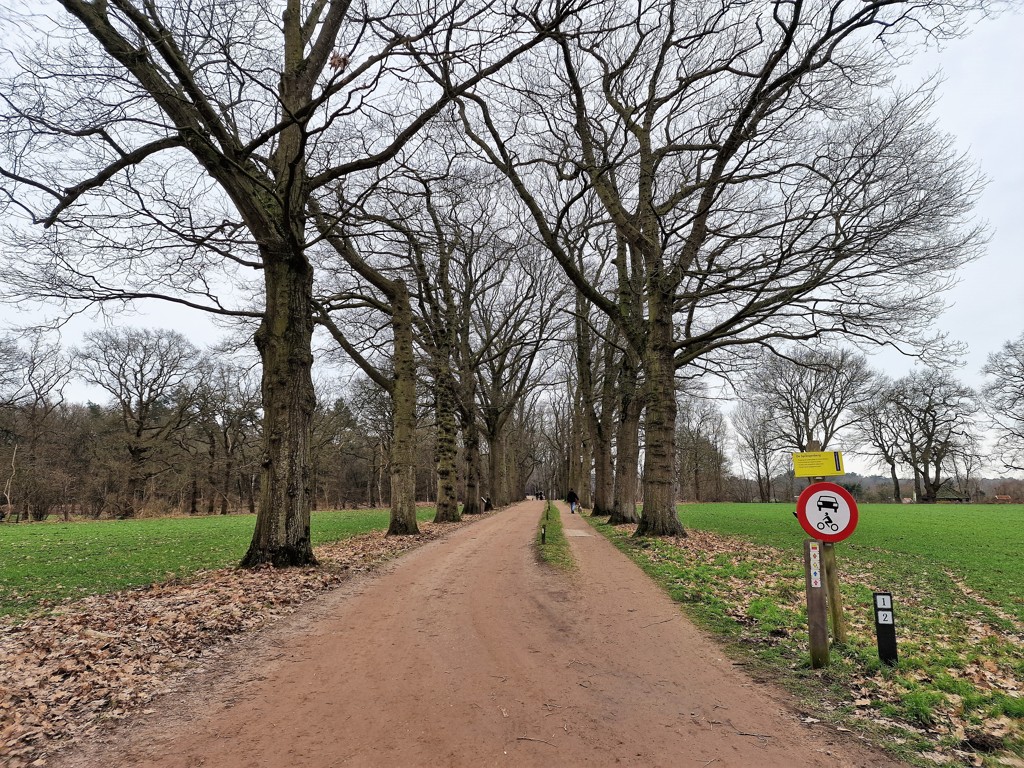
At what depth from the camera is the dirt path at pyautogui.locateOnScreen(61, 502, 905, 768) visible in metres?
3.09

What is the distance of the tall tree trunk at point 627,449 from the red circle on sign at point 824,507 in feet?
42.4

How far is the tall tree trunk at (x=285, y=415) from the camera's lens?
8805mm

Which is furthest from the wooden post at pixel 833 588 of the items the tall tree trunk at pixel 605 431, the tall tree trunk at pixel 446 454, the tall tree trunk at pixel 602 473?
the tall tree trunk at pixel 602 473

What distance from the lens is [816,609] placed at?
4.55 meters

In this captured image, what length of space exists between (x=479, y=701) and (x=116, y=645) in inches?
145

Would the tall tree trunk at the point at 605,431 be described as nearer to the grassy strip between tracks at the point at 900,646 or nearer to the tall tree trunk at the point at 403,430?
the tall tree trunk at the point at 403,430

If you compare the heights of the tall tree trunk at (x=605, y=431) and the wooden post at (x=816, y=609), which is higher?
the tall tree trunk at (x=605, y=431)

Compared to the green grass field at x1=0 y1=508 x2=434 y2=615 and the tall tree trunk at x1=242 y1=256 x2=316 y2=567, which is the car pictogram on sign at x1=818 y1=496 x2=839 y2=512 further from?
the green grass field at x1=0 y1=508 x2=434 y2=615

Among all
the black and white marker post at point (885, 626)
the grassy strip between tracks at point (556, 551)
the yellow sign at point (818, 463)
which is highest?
the yellow sign at point (818, 463)

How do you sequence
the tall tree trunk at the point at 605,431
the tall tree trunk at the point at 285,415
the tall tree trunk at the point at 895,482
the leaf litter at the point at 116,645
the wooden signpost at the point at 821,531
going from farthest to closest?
1. the tall tree trunk at the point at 895,482
2. the tall tree trunk at the point at 605,431
3. the tall tree trunk at the point at 285,415
4. the wooden signpost at the point at 821,531
5. the leaf litter at the point at 116,645

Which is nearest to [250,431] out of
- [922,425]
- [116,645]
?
[116,645]

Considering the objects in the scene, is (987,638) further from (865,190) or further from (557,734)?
(865,190)

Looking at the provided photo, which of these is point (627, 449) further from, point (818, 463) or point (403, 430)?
point (818, 463)

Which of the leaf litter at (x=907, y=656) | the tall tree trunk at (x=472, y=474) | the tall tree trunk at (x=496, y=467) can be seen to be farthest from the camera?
the tall tree trunk at (x=496, y=467)
